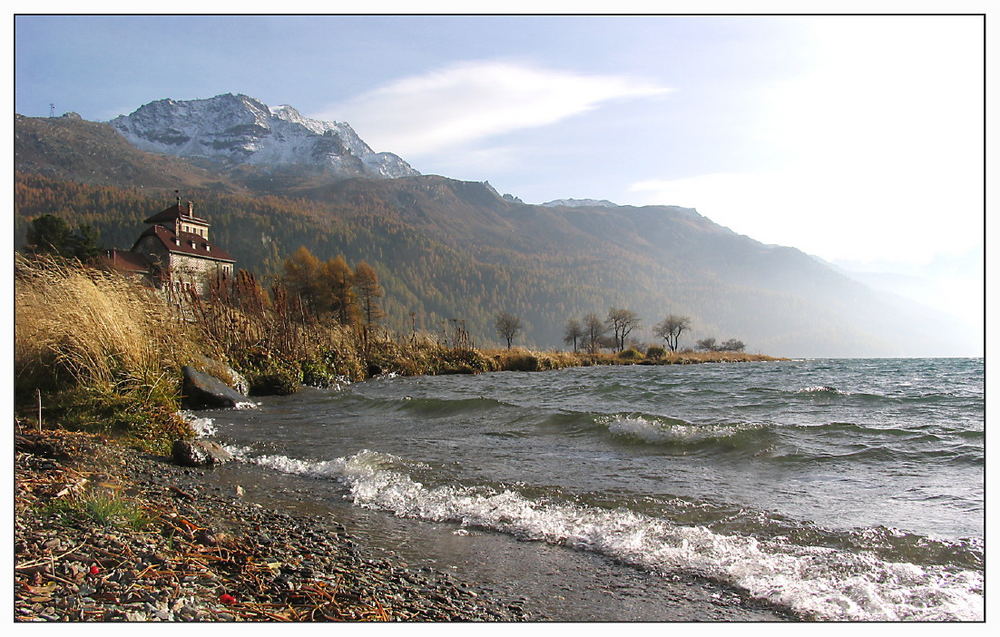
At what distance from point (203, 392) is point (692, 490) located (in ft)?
35.4

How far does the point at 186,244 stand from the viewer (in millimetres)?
64188

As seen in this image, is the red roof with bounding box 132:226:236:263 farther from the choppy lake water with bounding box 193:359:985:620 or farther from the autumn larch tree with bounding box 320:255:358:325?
the choppy lake water with bounding box 193:359:985:620

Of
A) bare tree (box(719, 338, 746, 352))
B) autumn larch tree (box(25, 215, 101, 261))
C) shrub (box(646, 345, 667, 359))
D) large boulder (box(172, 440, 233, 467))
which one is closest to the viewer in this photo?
large boulder (box(172, 440, 233, 467))

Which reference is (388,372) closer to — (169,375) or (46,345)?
(169,375)

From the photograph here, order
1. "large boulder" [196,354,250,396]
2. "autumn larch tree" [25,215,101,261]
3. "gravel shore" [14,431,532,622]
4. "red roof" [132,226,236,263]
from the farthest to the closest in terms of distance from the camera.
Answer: "red roof" [132,226,236,263]
"autumn larch tree" [25,215,101,261]
"large boulder" [196,354,250,396]
"gravel shore" [14,431,532,622]

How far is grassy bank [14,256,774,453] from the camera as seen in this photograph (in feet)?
25.2

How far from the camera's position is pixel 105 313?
8.59 m

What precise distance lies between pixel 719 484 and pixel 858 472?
2.15 metres

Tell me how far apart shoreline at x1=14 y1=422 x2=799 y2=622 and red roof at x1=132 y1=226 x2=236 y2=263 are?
63.9m

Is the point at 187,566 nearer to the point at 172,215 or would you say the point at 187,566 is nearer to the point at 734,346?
the point at 172,215

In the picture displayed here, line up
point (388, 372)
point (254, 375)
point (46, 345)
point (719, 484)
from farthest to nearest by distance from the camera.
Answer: point (388, 372), point (254, 375), point (46, 345), point (719, 484)

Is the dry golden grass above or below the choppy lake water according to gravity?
above

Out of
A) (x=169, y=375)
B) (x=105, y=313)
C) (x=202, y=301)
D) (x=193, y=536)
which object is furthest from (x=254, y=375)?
(x=193, y=536)

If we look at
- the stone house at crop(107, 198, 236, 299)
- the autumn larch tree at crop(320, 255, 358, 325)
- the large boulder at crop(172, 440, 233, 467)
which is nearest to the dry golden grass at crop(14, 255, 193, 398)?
the large boulder at crop(172, 440, 233, 467)
